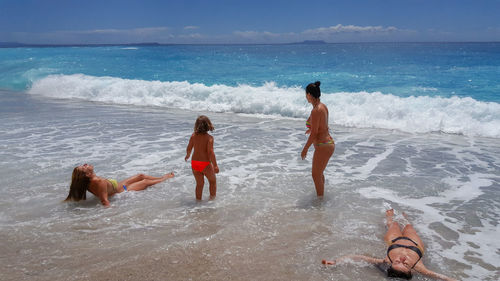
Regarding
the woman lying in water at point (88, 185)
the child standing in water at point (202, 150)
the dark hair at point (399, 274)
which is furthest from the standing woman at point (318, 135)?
the woman lying in water at point (88, 185)

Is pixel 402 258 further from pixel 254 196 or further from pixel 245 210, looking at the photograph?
pixel 254 196

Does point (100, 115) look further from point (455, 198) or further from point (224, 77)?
point (224, 77)

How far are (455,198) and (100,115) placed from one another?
11.9 meters

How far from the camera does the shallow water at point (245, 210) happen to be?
12.7 ft

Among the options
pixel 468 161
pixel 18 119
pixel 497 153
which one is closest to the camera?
pixel 468 161

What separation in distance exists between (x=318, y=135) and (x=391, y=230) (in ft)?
5.36

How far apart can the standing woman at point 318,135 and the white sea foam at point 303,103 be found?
6959mm

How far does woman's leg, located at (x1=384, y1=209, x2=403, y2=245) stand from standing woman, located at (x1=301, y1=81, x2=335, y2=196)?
3.58 feet

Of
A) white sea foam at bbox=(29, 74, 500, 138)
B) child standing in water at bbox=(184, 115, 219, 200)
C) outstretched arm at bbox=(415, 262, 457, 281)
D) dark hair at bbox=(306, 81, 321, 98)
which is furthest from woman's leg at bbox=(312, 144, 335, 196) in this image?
white sea foam at bbox=(29, 74, 500, 138)

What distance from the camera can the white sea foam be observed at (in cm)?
1178

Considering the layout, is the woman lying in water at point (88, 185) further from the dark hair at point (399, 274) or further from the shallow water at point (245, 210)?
the dark hair at point (399, 274)

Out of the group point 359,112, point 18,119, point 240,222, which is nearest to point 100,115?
point 18,119

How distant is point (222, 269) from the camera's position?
149 inches

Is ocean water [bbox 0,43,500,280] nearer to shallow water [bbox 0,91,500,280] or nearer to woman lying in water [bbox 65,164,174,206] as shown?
shallow water [bbox 0,91,500,280]
